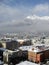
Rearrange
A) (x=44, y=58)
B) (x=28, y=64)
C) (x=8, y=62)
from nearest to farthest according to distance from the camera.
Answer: (x=28, y=64) → (x=8, y=62) → (x=44, y=58)

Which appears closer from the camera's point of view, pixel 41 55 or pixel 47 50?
pixel 41 55

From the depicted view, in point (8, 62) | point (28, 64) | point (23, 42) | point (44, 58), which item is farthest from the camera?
point (23, 42)

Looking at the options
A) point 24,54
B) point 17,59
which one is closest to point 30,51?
point 24,54

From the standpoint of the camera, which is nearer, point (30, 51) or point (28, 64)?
point (28, 64)

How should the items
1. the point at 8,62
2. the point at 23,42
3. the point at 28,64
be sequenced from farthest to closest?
the point at 23,42, the point at 8,62, the point at 28,64

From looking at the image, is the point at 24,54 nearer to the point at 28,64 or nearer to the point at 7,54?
the point at 7,54

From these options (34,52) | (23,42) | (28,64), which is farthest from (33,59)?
(23,42)

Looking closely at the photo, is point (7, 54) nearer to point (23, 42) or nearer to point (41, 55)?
point (41, 55)

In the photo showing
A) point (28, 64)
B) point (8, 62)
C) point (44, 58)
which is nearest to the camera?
point (28, 64)
